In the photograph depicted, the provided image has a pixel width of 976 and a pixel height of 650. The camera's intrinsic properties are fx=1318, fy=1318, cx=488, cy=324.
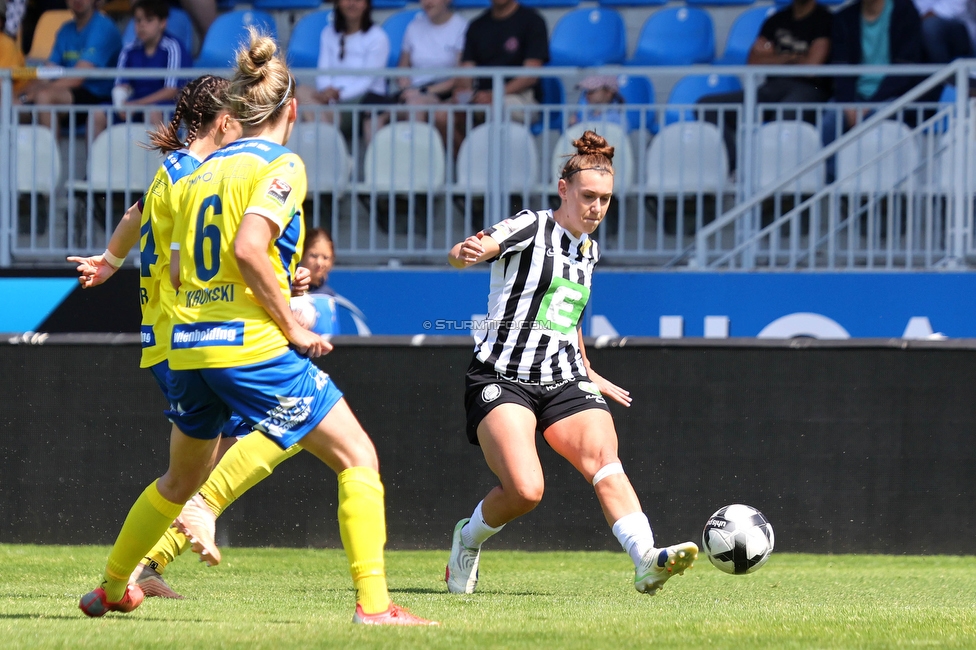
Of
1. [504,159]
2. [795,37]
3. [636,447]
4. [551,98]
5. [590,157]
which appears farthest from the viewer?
[795,37]

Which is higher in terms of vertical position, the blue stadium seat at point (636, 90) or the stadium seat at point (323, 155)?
the blue stadium seat at point (636, 90)

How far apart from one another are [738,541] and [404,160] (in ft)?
16.3

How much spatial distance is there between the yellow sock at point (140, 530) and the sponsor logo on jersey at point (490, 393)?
1.64 metres

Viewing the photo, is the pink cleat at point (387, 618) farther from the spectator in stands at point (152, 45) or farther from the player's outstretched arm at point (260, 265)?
the spectator in stands at point (152, 45)

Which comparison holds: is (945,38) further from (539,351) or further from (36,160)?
(36,160)

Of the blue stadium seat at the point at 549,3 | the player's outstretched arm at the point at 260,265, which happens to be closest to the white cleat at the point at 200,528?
the player's outstretched arm at the point at 260,265

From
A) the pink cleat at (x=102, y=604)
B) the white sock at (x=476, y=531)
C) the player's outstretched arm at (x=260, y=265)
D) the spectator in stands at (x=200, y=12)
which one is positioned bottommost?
the white sock at (x=476, y=531)

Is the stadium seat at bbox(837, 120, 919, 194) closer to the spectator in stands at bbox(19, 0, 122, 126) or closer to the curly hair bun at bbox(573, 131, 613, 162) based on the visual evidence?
the curly hair bun at bbox(573, 131, 613, 162)

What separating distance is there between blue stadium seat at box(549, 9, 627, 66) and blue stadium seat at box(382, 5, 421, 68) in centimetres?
139

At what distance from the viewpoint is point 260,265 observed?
4.19 metres

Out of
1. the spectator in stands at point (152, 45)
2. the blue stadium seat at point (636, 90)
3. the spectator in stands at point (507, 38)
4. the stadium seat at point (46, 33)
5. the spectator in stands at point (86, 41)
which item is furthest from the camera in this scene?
the stadium seat at point (46, 33)

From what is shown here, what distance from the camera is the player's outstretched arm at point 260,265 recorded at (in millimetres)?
4190

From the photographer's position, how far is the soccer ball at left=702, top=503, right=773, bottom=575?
5.85 metres

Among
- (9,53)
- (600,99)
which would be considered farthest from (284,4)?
(600,99)
